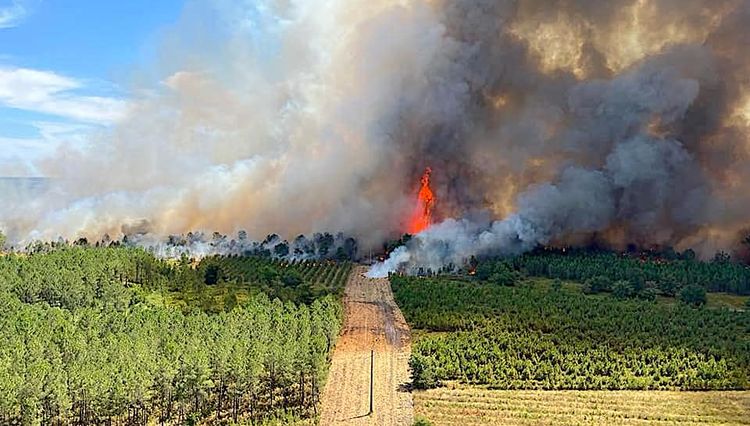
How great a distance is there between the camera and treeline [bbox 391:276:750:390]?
45438 mm

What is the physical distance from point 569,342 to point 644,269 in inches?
1362

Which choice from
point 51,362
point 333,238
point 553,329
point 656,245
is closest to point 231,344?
point 51,362

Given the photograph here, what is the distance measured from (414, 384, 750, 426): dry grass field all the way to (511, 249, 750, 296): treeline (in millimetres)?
33148

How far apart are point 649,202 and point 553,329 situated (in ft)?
162

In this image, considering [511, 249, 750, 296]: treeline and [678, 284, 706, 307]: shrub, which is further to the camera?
[511, 249, 750, 296]: treeline

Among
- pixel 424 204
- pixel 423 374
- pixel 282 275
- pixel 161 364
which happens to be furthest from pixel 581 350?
pixel 424 204

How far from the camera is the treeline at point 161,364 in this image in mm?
35594

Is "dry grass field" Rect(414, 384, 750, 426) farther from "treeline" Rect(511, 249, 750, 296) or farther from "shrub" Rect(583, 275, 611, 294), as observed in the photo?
"treeline" Rect(511, 249, 750, 296)

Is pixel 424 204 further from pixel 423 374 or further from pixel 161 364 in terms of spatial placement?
pixel 161 364

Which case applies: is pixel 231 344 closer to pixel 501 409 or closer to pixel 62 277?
pixel 501 409

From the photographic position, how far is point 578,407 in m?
40.9

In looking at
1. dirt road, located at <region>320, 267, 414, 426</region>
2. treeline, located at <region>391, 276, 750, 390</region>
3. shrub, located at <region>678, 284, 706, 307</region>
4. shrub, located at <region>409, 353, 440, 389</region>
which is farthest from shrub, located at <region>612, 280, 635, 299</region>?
shrub, located at <region>409, 353, 440, 389</region>

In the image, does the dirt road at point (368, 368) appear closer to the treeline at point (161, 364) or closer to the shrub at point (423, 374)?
the shrub at point (423, 374)

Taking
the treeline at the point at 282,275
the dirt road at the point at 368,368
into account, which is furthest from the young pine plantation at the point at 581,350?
the treeline at the point at 282,275
